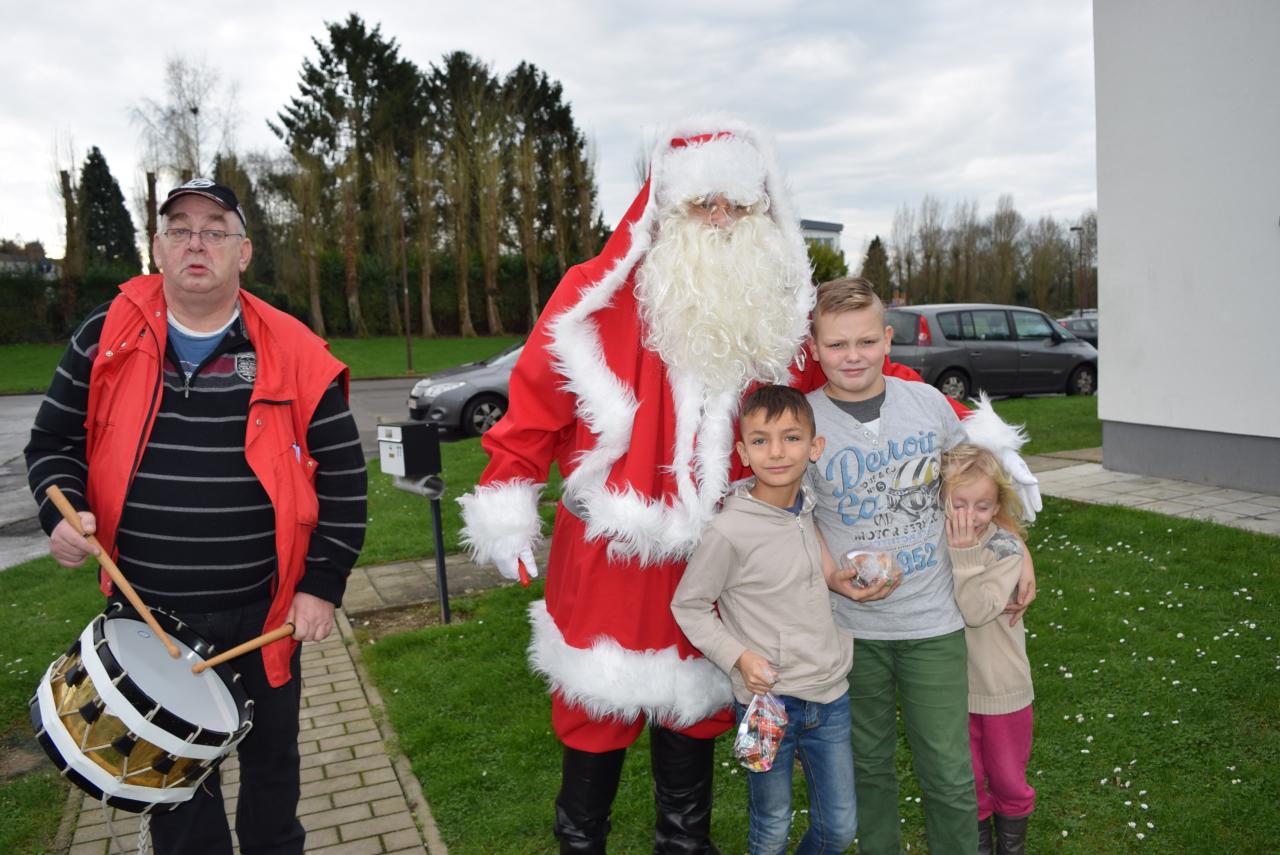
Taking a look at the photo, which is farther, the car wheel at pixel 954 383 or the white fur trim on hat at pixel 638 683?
the car wheel at pixel 954 383

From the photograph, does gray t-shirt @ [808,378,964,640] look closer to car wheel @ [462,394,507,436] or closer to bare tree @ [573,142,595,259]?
car wheel @ [462,394,507,436]

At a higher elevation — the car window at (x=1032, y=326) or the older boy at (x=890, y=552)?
the car window at (x=1032, y=326)

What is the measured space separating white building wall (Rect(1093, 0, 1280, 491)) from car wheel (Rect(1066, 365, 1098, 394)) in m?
7.16

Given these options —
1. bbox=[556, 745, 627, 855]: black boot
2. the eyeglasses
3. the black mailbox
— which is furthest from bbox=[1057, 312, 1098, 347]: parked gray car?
the eyeglasses

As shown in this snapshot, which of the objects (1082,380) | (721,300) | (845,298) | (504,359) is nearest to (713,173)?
(721,300)

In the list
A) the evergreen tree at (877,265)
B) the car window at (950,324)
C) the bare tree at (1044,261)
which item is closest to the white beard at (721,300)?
the car window at (950,324)

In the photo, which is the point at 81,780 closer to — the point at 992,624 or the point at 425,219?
the point at 992,624

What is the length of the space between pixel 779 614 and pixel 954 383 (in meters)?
12.1

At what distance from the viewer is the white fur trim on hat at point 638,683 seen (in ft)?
7.75

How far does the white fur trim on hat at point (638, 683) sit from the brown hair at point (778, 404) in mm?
676

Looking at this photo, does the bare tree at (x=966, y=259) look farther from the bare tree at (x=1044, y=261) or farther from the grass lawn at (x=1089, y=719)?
the grass lawn at (x=1089, y=719)

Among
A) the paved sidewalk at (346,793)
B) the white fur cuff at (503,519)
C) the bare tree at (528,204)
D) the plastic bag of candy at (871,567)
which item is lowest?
the paved sidewalk at (346,793)

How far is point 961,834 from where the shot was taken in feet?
7.90

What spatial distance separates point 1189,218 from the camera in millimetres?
7062
